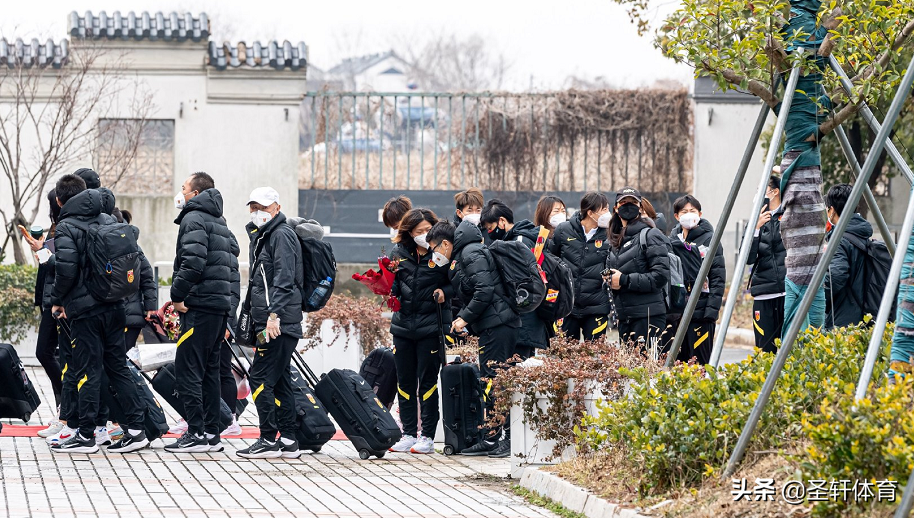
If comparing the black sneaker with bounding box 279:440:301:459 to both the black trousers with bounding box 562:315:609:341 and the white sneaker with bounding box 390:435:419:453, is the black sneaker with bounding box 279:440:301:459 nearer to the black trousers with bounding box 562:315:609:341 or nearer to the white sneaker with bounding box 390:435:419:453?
the white sneaker with bounding box 390:435:419:453

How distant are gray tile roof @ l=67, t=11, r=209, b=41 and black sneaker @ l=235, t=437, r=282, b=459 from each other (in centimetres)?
1365

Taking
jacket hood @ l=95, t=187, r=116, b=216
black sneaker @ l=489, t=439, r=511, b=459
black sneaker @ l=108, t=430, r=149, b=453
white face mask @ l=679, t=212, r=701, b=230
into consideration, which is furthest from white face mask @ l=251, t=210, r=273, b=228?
white face mask @ l=679, t=212, r=701, b=230

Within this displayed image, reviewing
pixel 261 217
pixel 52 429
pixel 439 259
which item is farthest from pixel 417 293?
pixel 52 429

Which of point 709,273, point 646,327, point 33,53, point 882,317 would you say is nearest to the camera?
point 882,317

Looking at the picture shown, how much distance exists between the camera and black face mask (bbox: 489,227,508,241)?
35.2ft

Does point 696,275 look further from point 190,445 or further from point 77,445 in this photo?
point 77,445

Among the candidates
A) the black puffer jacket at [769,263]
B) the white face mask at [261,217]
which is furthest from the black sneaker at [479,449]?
the black puffer jacket at [769,263]

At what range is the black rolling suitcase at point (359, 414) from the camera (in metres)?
9.84

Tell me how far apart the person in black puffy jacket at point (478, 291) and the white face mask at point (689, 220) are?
246cm

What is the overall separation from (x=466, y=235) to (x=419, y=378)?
4.12ft

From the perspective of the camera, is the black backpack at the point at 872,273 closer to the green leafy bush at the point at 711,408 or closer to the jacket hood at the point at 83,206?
the green leafy bush at the point at 711,408

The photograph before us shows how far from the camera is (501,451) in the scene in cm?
1010

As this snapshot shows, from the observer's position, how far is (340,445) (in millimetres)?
10766

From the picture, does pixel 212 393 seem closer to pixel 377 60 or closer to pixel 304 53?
pixel 304 53
